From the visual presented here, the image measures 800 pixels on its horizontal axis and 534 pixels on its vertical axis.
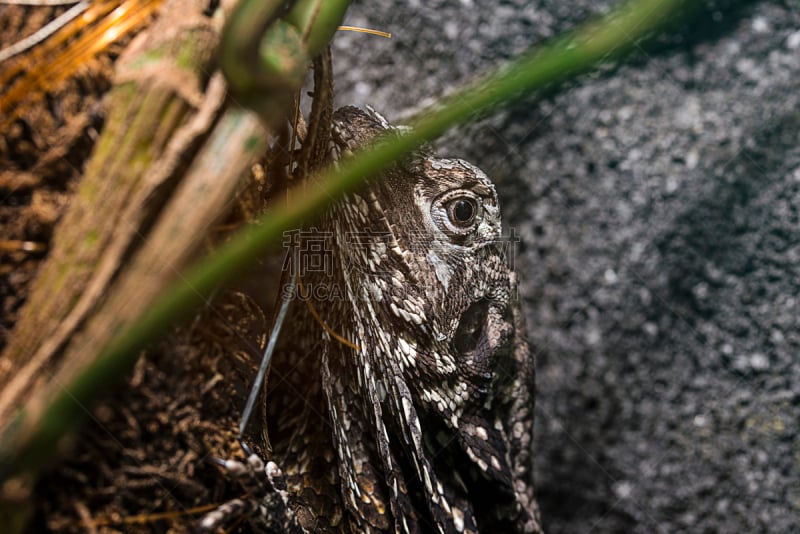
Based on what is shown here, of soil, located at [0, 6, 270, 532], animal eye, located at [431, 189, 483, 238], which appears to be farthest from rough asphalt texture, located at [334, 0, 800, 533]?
soil, located at [0, 6, 270, 532]

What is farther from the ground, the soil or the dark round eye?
the dark round eye

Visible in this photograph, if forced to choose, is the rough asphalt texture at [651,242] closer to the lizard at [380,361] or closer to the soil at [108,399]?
the lizard at [380,361]

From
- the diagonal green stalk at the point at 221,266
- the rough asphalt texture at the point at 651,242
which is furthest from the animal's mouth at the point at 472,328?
the rough asphalt texture at the point at 651,242

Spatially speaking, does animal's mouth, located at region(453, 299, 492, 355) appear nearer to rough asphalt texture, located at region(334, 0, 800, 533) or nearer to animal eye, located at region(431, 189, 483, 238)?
animal eye, located at region(431, 189, 483, 238)

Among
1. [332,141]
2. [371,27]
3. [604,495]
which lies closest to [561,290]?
[604,495]

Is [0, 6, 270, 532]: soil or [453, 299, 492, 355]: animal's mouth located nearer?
[0, 6, 270, 532]: soil
